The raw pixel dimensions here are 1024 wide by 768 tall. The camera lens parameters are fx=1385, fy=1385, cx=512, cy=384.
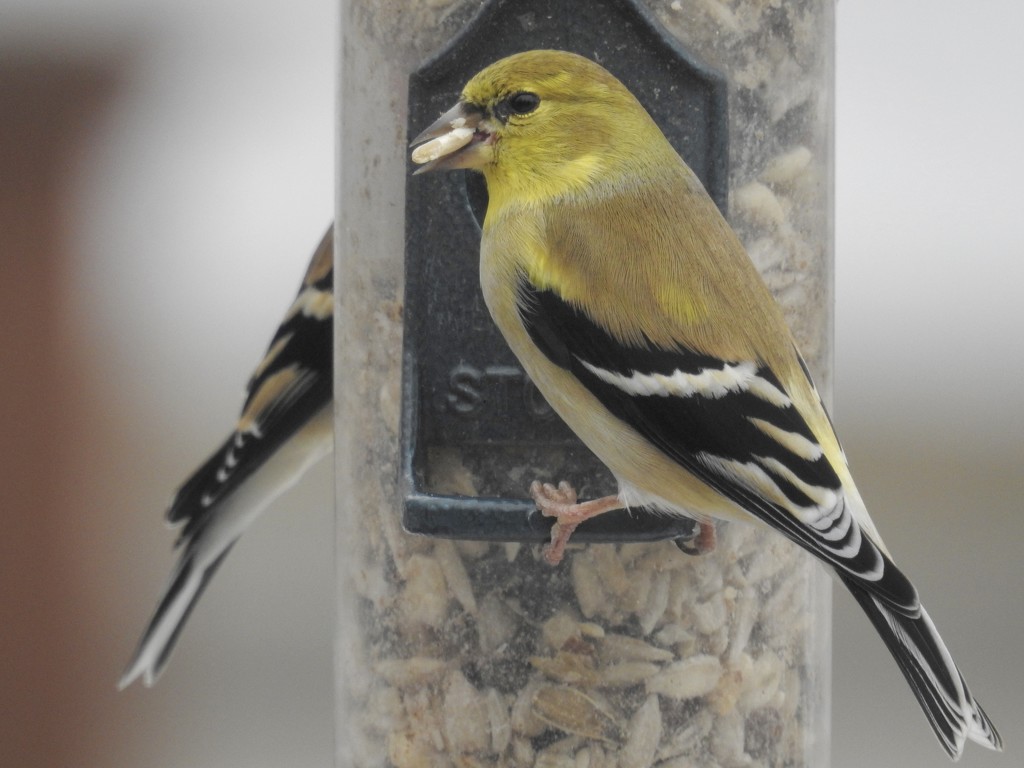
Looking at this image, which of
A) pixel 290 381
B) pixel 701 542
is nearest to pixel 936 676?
pixel 701 542

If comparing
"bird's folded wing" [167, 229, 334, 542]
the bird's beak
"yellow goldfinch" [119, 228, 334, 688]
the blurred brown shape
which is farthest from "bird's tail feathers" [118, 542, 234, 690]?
the blurred brown shape

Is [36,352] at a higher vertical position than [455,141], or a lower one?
higher

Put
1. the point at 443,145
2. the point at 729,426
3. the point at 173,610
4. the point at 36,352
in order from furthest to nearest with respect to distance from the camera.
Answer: the point at 36,352
the point at 173,610
the point at 443,145
the point at 729,426

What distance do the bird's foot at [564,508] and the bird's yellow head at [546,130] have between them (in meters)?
0.40

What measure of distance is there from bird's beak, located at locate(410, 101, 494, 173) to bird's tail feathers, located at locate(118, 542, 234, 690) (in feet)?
4.58

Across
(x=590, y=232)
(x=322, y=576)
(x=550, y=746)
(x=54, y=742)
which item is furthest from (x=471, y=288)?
(x=322, y=576)

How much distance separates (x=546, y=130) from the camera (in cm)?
190

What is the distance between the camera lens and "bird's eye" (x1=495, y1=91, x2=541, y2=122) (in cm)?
187

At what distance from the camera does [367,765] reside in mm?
2180

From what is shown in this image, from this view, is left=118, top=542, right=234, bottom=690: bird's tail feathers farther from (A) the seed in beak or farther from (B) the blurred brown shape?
(B) the blurred brown shape

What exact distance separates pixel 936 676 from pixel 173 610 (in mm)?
1759

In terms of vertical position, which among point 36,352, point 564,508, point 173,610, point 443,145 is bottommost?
point 173,610

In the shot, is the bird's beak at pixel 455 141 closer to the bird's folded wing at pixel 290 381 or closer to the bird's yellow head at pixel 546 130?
the bird's yellow head at pixel 546 130

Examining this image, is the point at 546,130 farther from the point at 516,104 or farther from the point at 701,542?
the point at 701,542
